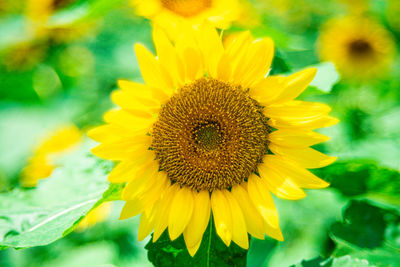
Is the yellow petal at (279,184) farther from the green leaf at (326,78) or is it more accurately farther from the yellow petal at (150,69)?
the yellow petal at (150,69)

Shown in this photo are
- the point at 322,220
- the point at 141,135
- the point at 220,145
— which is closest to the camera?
the point at 141,135

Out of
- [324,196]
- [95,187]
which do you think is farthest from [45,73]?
[324,196]

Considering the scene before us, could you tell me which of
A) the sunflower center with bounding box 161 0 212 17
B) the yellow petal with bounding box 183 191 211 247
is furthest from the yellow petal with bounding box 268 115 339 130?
the sunflower center with bounding box 161 0 212 17

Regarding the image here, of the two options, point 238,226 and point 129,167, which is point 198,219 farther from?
point 129,167

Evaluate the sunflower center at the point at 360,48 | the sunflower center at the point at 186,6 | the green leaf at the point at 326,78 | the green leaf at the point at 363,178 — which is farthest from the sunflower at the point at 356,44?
the green leaf at the point at 363,178

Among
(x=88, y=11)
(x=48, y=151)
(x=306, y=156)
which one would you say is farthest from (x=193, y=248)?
(x=48, y=151)

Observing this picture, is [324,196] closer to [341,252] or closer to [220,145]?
[341,252]

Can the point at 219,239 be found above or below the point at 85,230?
above

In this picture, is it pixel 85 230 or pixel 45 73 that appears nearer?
pixel 85 230

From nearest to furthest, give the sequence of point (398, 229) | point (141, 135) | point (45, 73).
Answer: point (141, 135)
point (398, 229)
point (45, 73)
